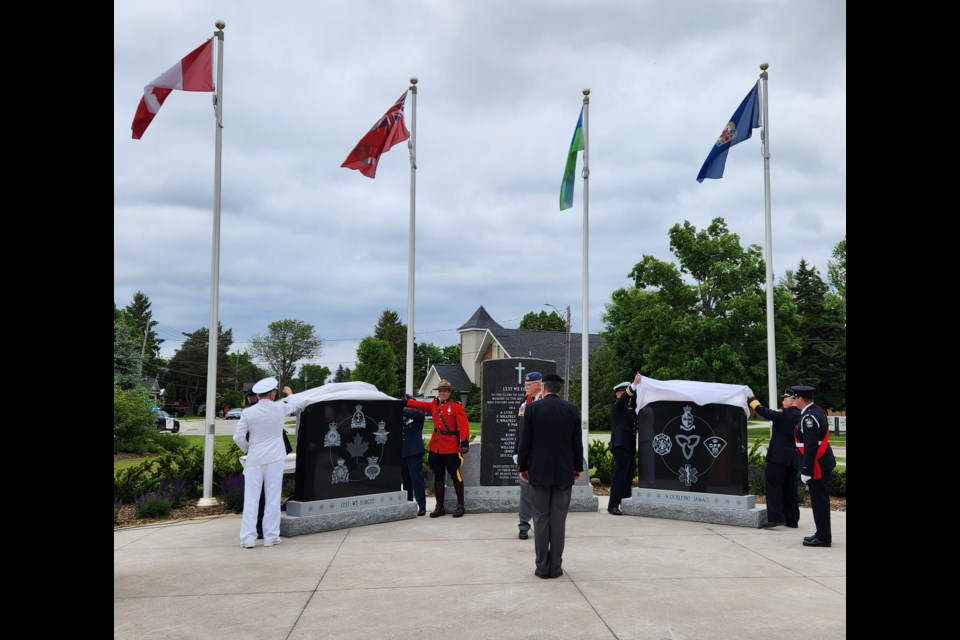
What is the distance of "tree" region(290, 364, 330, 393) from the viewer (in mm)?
108000

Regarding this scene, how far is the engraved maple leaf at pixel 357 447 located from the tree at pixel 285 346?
86324mm

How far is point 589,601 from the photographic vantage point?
6137mm

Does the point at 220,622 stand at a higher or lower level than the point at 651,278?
lower

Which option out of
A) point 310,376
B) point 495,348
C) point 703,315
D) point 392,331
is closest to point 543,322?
point 392,331

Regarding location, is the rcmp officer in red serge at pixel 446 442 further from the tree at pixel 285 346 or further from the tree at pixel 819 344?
the tree at pixel 285 346

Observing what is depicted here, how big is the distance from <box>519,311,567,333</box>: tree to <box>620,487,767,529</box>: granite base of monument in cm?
7908

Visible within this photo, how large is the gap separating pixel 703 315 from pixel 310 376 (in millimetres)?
88321

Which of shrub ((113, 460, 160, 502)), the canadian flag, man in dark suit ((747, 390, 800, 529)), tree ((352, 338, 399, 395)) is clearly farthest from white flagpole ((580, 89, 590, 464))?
tree ((352, 338, 399, 395))

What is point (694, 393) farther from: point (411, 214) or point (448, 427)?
point (411, 214)

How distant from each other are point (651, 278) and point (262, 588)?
2885cm

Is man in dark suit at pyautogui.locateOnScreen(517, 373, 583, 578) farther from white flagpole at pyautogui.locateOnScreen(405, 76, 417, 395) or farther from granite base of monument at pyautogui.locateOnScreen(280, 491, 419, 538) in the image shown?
white flagpole at pyautogui.locateOnScreen(405, 76, 417, 395)

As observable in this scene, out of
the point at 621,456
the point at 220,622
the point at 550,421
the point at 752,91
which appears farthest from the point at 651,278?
the point at 220,622
